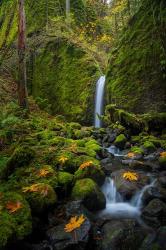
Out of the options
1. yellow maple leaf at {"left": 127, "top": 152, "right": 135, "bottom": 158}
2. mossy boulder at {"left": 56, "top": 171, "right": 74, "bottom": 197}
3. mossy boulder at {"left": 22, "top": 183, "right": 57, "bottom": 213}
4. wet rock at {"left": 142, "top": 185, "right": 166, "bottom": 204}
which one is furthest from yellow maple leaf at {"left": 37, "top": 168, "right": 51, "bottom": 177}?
yellow maple leaf at {"left": 127, "top": 152, "right": 135, "bottom": 158}

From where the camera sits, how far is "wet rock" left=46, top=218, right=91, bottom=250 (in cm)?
470

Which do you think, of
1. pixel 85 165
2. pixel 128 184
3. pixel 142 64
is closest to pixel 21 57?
pixel 142 64

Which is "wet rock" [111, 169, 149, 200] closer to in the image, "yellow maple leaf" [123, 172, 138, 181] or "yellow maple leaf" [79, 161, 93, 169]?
"yellow maple leaf" [123, 172, 138, 181]

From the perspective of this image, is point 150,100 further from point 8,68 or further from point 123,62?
point 8,68

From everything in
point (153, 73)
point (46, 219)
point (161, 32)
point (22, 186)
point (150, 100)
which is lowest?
point (46, 219)

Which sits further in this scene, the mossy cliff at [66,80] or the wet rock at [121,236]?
the mossy cliff at [66,80]

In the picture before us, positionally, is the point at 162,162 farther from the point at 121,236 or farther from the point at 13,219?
the point at 13,219

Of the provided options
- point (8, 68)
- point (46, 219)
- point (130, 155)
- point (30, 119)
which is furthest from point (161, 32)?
point (8, 68)

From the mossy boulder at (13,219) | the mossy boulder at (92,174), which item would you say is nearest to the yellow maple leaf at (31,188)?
the mossy boulder at (13,219)

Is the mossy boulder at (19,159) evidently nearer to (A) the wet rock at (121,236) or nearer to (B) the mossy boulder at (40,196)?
(B) the mossy boulder at (40,196)

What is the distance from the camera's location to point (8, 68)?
17969 mm

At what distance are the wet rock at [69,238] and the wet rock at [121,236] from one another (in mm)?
325

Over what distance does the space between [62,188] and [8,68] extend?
43.1ft

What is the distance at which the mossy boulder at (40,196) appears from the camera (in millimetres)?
5617
